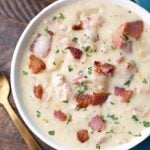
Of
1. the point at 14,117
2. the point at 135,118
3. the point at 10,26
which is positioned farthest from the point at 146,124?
the point at 10,26

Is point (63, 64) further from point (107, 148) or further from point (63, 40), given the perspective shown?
point (107, 148)

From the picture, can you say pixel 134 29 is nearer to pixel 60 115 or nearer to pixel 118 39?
pixel 118 39

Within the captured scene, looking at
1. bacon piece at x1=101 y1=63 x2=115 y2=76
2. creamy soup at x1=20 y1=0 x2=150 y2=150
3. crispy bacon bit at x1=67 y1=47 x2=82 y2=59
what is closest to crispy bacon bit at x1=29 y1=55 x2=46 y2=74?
creamy soup at x1=20 y1=0 x2=150 y2=150

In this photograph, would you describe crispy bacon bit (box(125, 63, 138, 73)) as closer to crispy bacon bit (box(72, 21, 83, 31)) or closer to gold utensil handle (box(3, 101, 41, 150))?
crispy bacon bit (box(72, 21, 83, 31))

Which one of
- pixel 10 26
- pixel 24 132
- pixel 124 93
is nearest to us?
pixel 124 93

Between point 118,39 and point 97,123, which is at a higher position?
point 118,39

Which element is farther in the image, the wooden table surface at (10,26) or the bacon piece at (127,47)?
the wooden table surface at (10,26)

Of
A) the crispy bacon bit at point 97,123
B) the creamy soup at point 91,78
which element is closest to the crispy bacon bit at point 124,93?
the creamy soup at point 91,78

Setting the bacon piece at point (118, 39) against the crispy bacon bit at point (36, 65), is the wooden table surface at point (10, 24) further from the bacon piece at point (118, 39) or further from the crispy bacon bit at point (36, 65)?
the bacon piece at point (118, 39)
